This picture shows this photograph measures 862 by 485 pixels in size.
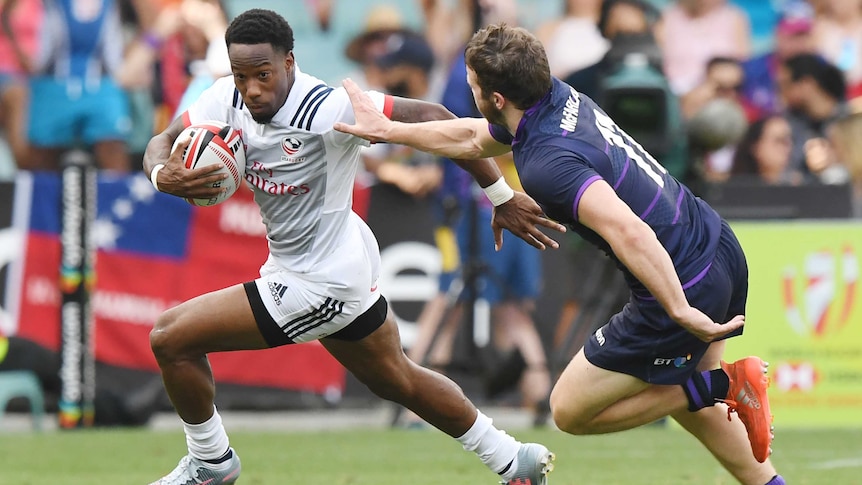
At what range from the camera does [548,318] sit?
12.0m

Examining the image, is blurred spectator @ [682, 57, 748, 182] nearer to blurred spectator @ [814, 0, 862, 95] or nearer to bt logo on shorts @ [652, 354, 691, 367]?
blurred spectator @ [814, 0, 862, 95]

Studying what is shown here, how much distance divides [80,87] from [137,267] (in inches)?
82.4

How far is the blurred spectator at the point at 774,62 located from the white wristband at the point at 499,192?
27.2ft

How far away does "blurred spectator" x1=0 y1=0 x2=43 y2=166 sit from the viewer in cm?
1294

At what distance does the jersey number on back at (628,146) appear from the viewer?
579cm

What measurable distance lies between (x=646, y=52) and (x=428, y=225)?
2268mm

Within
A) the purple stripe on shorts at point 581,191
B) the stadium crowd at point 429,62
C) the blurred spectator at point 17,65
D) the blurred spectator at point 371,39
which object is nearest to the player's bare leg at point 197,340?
the purple stripe on shorts at point 581,191

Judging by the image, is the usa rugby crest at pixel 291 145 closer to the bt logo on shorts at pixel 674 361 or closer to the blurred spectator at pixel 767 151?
the bt logo on shorts at pixel 674 361

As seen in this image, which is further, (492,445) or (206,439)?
(492,445)

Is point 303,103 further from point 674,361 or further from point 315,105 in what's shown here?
point 674,361

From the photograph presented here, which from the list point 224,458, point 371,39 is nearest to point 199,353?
point 224,458

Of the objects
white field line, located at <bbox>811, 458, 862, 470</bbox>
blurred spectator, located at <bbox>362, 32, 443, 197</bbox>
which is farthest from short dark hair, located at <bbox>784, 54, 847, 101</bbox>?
white field line, located at <bbox>811, 458, 862, 470</bbox>

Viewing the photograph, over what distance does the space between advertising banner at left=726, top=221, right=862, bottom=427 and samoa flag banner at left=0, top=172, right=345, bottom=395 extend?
3.44m

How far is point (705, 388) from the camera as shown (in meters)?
5.97
